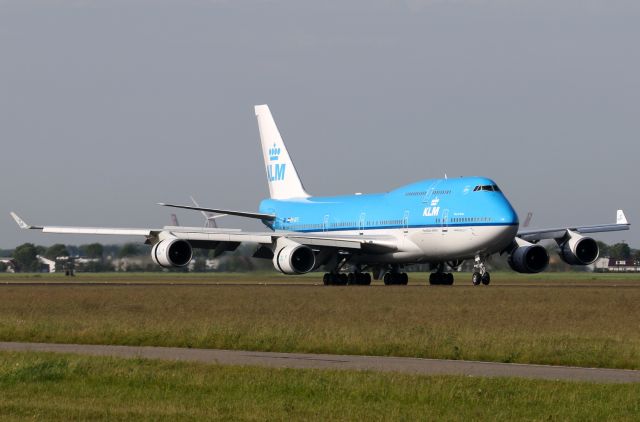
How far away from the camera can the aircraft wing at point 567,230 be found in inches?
2603

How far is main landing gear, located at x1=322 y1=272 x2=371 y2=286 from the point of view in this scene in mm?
67562

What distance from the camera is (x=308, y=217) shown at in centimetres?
7256

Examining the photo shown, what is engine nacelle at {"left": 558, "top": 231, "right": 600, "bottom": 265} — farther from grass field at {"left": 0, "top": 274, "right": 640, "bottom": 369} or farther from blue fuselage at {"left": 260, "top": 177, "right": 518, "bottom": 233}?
grass field at {"left": 0, "top": 274, "right": 640, "bottom": 369}

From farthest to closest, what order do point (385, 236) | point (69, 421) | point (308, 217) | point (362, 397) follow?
point (308, 217) → point (385, 236) → point (362, 397) → point (69, 421)

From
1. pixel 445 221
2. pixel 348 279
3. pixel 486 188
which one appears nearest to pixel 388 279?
pixel 348 279

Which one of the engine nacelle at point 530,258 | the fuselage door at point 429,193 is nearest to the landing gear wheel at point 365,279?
the fuselage door at point 429,193

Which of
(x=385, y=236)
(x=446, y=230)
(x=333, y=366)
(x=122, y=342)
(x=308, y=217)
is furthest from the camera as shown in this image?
(x=308, y=217)

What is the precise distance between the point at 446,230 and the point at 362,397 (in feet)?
138

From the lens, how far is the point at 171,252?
212ft

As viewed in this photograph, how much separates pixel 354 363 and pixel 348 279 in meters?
43.0

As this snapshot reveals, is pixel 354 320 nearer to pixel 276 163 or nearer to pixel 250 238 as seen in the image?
pixel 250 238

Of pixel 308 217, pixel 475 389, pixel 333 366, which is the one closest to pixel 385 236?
pixel 308 217

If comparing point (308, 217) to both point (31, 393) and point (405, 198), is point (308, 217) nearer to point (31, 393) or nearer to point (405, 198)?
point (405, 198)

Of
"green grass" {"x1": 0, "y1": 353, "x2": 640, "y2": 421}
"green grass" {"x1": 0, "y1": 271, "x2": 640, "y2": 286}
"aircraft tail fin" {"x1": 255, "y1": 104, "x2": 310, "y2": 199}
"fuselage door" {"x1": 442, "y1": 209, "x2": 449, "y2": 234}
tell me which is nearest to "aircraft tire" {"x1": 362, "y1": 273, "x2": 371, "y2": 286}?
"green grass" {"x1": 0, "y1": 271, "x2": 640, "y2": 286}
